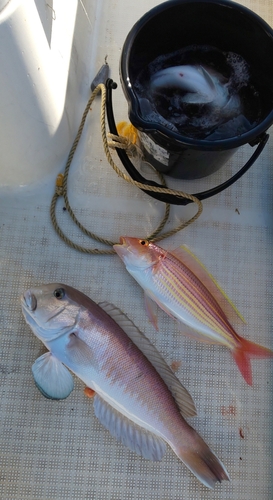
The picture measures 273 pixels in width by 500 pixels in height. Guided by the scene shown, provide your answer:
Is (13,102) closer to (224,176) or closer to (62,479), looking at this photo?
(224,176)

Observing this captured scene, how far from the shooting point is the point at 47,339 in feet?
4.57

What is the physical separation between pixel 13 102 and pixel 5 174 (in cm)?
37

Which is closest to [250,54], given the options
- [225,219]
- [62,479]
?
[225,219]

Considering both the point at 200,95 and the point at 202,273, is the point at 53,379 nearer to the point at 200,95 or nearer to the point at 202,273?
the point at 202,273

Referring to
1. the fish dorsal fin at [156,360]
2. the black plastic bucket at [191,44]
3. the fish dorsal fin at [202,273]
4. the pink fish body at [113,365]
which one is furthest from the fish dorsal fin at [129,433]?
the black plastic bucket at [191,44]

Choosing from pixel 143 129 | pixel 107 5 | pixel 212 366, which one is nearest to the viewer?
pixel 143 129

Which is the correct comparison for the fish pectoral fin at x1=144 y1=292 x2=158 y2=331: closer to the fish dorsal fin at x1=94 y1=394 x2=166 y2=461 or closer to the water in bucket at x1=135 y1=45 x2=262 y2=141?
the fish dorsal fin at x1=94 y1=394 x2=166 y2=461

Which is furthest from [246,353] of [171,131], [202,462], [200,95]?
[200,95]

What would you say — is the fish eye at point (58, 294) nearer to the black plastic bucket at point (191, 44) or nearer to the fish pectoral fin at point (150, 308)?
the fish pectoral fin at point (150, 308)

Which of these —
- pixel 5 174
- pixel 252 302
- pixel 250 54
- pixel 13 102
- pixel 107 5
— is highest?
pixel 107 5

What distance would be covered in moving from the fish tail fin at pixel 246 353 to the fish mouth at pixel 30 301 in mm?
767

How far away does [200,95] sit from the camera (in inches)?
61.6

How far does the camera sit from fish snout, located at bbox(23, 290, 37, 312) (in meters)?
1.38

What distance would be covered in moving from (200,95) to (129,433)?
132 centimetres
